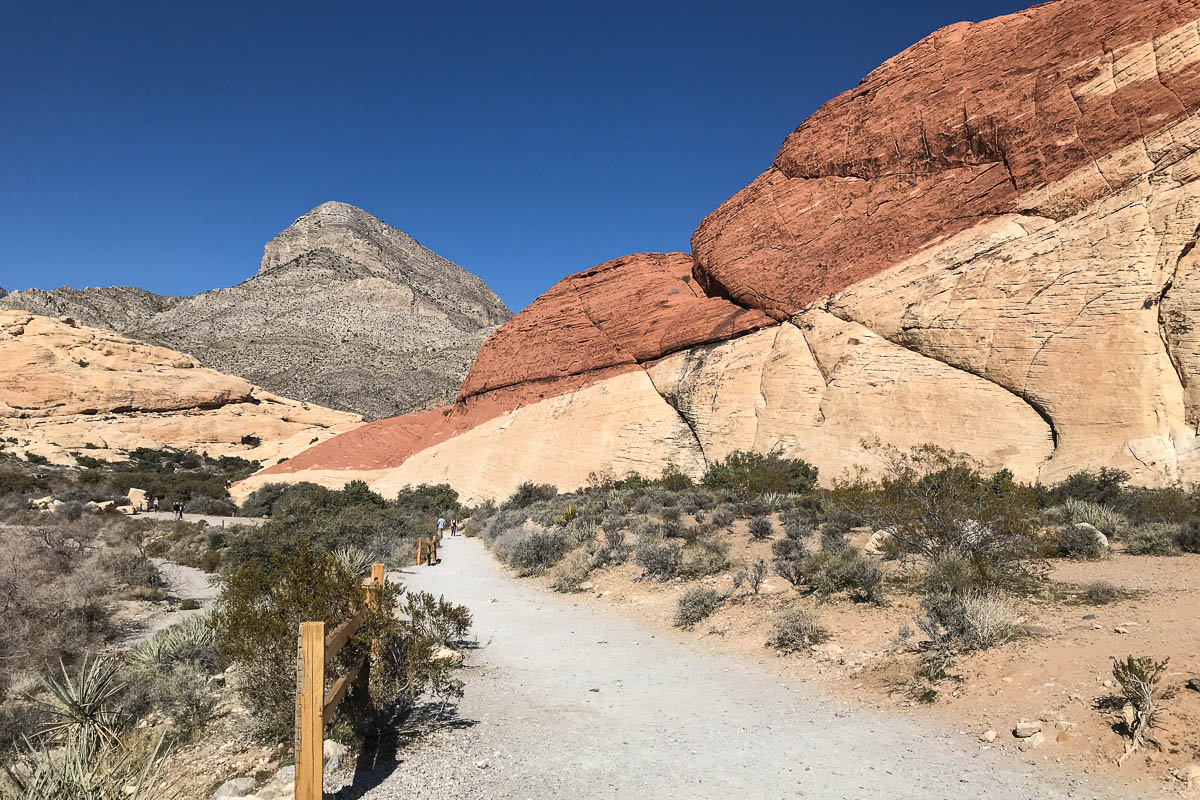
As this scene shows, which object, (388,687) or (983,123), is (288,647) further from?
(983,123)

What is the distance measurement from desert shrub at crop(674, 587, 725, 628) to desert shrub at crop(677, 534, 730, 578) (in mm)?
1685

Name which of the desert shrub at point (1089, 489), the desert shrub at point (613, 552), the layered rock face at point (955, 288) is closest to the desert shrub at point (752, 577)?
the desert shrub at point (613, 552)

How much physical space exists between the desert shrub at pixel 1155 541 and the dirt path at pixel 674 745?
256 inches

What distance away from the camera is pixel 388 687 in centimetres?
559

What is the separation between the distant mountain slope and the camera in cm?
7281

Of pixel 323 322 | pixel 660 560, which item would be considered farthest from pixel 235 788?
pixel 323 322

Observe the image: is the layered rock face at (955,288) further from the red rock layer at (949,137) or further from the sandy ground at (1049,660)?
the sandy ground at (1049,660)

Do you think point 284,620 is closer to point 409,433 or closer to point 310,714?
point 310,714

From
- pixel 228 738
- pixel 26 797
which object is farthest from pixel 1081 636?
pixel 26 797

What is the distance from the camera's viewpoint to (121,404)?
162 feet

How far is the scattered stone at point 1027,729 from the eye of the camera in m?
4.76

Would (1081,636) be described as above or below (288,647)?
below

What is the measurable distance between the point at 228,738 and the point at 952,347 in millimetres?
18667

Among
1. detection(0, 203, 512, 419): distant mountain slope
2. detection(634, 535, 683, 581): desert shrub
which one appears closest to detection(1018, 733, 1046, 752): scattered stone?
detection(634, 535, 683, 581): desert shrub
